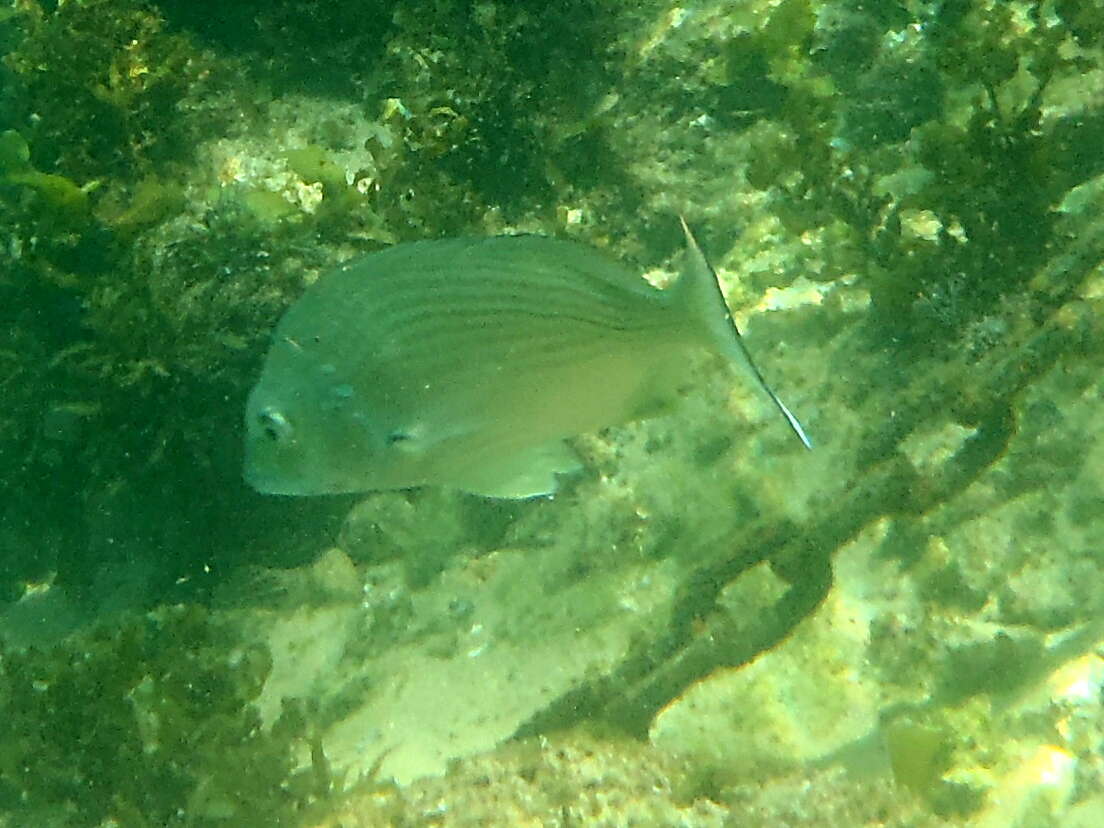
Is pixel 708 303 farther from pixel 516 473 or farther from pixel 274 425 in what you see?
pixel 274 425

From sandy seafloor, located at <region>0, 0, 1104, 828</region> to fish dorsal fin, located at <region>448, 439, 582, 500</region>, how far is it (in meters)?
1.28

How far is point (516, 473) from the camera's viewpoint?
8.82 ft

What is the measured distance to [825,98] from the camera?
17.1ft

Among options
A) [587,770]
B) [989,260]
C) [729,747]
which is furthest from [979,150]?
[587,770]

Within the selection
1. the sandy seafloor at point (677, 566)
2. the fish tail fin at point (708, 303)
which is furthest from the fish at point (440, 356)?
the sandy seafloor at point (677, 566)

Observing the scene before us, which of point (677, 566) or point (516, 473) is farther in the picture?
point (677, 566)

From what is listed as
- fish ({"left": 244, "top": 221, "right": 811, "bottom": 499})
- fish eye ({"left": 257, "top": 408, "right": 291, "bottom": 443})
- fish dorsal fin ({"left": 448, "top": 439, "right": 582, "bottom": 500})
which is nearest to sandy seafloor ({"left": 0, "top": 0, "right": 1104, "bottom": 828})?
fish dorsal fin ({"left": 448, "top": 439, "right": 582, "bottom": 500})

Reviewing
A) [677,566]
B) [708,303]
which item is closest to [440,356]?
[708,303]

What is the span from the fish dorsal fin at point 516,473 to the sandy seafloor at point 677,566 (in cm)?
128

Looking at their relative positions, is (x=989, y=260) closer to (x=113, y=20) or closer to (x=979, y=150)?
(x=979, y=150)

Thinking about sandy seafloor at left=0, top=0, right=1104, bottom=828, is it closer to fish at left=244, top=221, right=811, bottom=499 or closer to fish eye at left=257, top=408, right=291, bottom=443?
fish at left=244, top=221, right=811, bottom=499

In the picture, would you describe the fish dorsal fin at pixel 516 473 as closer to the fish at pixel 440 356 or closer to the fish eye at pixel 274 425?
the fish at pixel 440 356

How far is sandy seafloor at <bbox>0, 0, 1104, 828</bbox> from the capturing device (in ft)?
11.5

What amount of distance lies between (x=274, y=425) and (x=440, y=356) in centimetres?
50
